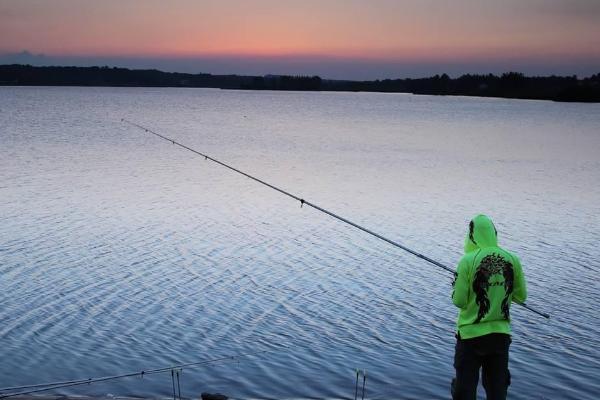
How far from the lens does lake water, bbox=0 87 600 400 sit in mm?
10445

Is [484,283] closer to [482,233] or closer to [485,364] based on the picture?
[482,233]

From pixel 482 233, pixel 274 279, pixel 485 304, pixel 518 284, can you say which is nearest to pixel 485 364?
pixel 485 304

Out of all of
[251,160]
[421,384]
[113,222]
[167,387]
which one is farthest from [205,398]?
[251,160]

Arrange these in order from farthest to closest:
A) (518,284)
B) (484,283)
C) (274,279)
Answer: (274,279) < (518,284) < (484,283)

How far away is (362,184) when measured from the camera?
33.5 m

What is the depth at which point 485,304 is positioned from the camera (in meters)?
5.50

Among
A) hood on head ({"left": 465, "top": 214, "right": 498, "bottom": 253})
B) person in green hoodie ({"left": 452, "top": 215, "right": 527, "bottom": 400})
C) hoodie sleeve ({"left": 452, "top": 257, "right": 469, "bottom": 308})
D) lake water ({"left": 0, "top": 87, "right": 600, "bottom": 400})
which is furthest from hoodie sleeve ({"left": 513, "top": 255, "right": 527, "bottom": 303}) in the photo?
lake water ({"left": 0, "top": 87, "right": 600, "bottom": 400})

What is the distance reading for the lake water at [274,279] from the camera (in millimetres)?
10445

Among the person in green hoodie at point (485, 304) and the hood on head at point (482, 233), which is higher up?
the hood on head at point (482, 233)

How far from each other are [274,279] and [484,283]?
10.3 meters

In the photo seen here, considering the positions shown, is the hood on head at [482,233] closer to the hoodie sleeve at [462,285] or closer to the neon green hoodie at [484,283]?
the neon green hoodie at [484,283]

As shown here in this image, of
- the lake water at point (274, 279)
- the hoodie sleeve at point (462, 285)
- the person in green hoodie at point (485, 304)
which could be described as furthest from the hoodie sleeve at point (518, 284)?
the lake water at point (274, 279)

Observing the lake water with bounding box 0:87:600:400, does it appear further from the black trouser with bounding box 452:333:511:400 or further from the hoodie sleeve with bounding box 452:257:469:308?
the hoodie sleeve with bounding box 452:257:469:308

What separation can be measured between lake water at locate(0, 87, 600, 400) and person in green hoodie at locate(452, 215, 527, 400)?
413cm
